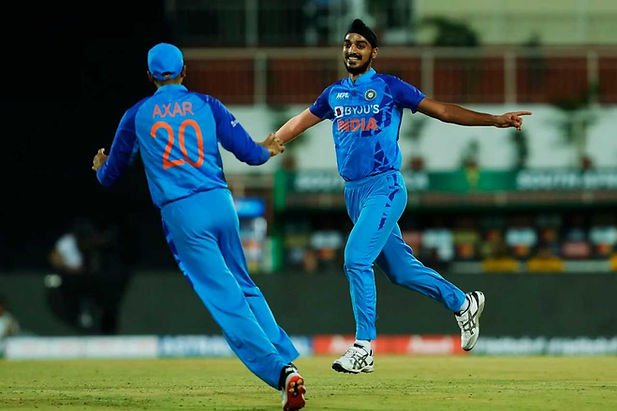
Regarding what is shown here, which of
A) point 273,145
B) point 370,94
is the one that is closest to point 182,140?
point 273,145

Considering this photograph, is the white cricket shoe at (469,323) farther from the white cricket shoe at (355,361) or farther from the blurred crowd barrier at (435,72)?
the blurred crowd barrier at (435,72)

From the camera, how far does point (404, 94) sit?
9.37 metres

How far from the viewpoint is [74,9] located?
22.4m

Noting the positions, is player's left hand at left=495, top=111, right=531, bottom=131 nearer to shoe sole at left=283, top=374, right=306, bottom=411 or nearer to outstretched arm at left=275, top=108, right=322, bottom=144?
outstretched arm at left=275, top=108, right=322, bottom=144

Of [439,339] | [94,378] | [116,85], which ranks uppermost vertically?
[116,85]

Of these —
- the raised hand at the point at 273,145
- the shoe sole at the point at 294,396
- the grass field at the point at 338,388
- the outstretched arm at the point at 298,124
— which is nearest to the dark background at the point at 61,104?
the grass field at the point at 338,388

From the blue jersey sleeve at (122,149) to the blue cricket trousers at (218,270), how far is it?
46cm

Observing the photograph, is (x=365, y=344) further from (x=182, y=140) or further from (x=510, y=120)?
(x=182, y=140)

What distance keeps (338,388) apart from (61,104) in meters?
13.9

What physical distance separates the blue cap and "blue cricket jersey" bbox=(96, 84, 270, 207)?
0.07 m

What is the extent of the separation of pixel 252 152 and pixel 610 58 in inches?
594

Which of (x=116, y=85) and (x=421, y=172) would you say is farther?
(x=116, y=85)

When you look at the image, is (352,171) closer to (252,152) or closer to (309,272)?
(252,152)

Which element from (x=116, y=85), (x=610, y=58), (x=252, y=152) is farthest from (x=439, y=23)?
(x=252, y=152)
